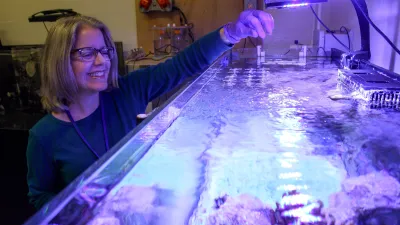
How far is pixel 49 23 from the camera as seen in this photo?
276cm

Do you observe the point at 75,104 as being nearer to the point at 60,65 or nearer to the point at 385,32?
the point at 60,65

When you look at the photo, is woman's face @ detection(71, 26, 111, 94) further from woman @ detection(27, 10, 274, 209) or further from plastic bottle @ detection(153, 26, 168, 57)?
plastic bottle @ detection(153, 26, 168, 57)

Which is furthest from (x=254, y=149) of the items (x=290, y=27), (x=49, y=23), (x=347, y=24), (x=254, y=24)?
(x=49, y=23)

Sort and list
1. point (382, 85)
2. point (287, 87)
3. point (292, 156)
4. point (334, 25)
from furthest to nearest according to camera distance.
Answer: point (334, 25), point (287, 87), point (382, 85), point (292, 156)

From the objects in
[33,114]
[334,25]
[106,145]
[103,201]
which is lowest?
[33,114]

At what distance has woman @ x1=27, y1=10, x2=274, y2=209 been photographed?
32.6 inches

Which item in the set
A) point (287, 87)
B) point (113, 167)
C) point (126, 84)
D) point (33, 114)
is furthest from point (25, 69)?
point (113, 167)

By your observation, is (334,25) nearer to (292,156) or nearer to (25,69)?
(292,156)

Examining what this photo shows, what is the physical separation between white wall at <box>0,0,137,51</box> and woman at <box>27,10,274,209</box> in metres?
1.81

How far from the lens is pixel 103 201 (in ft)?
1.24

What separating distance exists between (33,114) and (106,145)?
1752 millimetres

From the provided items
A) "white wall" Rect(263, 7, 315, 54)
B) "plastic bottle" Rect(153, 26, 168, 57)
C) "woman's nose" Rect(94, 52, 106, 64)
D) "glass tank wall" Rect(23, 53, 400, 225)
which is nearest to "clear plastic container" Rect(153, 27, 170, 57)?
"plastic bottle" Rect(153, 26, 168, 57)

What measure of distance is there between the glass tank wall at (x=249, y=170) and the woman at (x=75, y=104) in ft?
0.97

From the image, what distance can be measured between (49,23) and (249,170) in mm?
2851
